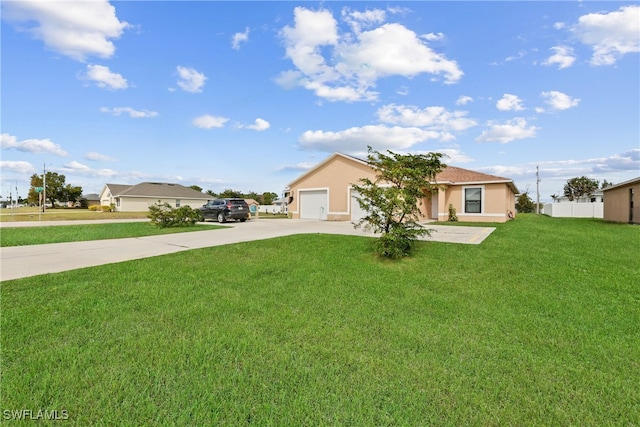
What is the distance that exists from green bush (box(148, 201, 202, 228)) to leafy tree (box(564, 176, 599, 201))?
61.9 m

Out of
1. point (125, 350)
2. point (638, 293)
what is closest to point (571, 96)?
point (638, 293)

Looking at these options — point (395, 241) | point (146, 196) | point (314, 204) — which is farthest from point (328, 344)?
point (146, 196)

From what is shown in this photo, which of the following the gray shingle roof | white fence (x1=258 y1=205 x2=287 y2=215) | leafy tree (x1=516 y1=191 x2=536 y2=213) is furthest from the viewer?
white fence (x1=258 y1=205 x2=287 y2=215)

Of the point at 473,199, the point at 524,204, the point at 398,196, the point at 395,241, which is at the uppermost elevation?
the point at 524,204

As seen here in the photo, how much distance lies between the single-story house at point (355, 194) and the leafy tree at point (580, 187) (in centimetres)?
4407

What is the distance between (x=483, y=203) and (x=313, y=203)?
→ 11.7m

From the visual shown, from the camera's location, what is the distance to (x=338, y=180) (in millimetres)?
21781

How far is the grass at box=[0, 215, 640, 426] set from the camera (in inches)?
97.8

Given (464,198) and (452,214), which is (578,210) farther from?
(452,214)

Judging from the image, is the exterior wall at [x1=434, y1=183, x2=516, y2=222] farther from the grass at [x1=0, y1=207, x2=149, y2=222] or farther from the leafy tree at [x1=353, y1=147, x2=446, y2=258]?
the grass at [x1=0, y1=207, x2=149, y2=222]

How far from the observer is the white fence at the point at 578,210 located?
104ft

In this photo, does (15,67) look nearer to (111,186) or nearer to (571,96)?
(571,96)

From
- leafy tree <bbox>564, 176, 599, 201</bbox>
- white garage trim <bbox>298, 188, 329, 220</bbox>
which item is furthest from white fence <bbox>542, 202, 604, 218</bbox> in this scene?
white garage trim <bbox>298, 188, 329, 220</bbox>

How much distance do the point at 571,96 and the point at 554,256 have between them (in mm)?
10703
